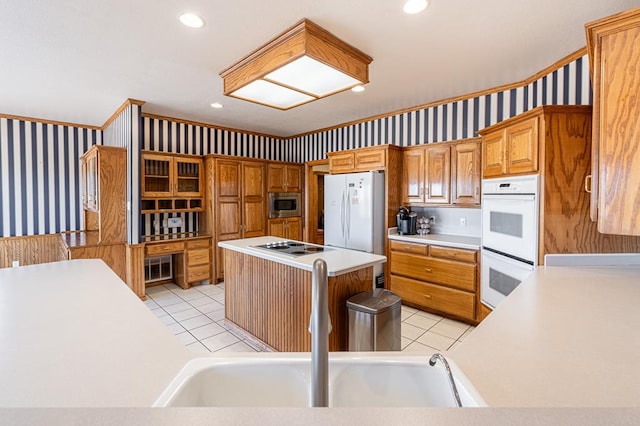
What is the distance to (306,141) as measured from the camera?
5922mm

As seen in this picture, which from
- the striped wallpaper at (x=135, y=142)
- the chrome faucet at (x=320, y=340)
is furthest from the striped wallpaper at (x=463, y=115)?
the chrome faucet at (x=320, y=340)

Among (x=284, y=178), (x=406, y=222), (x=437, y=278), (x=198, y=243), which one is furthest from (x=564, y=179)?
(x=198, y=243)

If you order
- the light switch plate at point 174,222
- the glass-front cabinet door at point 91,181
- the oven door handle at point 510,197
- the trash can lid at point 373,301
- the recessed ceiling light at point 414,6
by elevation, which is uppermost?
the recessed ceiling light at point 414,6

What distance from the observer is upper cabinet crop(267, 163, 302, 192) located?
18.2ft

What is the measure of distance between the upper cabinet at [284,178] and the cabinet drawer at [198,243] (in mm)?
1442

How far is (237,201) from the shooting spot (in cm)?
509

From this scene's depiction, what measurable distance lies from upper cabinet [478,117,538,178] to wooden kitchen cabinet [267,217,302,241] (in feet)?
11.7

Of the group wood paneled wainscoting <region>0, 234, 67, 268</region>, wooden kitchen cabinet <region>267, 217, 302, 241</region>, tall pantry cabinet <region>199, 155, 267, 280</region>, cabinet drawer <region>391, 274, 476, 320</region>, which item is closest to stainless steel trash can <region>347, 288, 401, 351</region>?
cabinet drawer <region>391, 274, 476, 320</region>

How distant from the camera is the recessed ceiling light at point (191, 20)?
2.05 m

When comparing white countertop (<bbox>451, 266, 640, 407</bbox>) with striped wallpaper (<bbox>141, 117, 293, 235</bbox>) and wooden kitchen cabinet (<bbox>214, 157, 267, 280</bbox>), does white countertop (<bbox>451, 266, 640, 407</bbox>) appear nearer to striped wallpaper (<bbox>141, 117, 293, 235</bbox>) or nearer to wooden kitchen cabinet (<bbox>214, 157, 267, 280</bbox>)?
wooden kitchen cabinet (<bbox>214, 157, 267, 280</bbox>)

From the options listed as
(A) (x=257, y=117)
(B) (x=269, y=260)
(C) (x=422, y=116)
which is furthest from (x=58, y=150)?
(C) (x=422, y=116)

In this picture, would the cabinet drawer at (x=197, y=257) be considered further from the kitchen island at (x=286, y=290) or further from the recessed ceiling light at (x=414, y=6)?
the recessed ceiling light at (x=414, y=6)

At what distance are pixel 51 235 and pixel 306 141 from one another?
4.57 meters

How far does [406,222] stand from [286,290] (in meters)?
2.11
